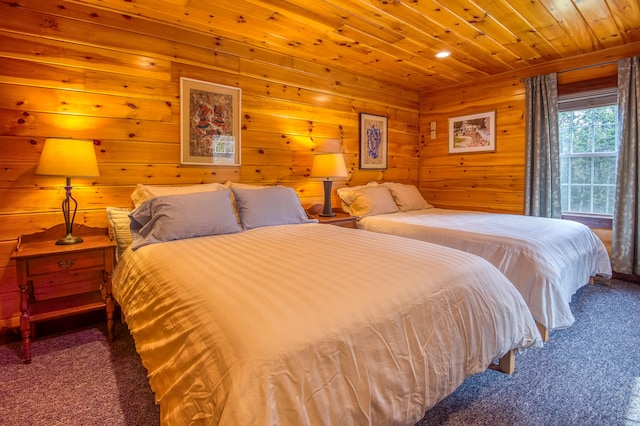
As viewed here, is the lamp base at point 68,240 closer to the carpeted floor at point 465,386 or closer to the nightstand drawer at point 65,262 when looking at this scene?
the nightstand drawer at point 65,262

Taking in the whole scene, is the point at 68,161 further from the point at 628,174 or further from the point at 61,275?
the point at 628,174

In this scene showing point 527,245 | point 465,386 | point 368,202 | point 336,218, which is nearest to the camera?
point 465,386

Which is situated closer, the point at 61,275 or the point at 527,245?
the point at 527,245

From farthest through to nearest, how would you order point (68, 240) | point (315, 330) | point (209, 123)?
point (209, 123), point (68, 240), point (315, 330)

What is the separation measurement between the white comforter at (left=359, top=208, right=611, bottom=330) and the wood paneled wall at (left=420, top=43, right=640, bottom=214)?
3.09ft

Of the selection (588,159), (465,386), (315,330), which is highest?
(588,159)

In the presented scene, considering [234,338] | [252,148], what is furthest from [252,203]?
[234,338]

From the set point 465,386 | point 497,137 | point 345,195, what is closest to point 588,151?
point 497,137

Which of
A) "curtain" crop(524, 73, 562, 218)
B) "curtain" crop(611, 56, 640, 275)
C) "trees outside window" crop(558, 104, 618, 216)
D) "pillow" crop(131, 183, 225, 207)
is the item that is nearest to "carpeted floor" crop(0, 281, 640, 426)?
"pillow" crop(131, 183, 225, 207)

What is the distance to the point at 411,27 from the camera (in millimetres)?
2787

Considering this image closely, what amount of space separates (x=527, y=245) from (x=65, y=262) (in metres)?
2.88

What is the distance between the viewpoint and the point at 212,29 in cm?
279

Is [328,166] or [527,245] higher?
[328,166]

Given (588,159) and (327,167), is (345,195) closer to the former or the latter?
(327,167)
